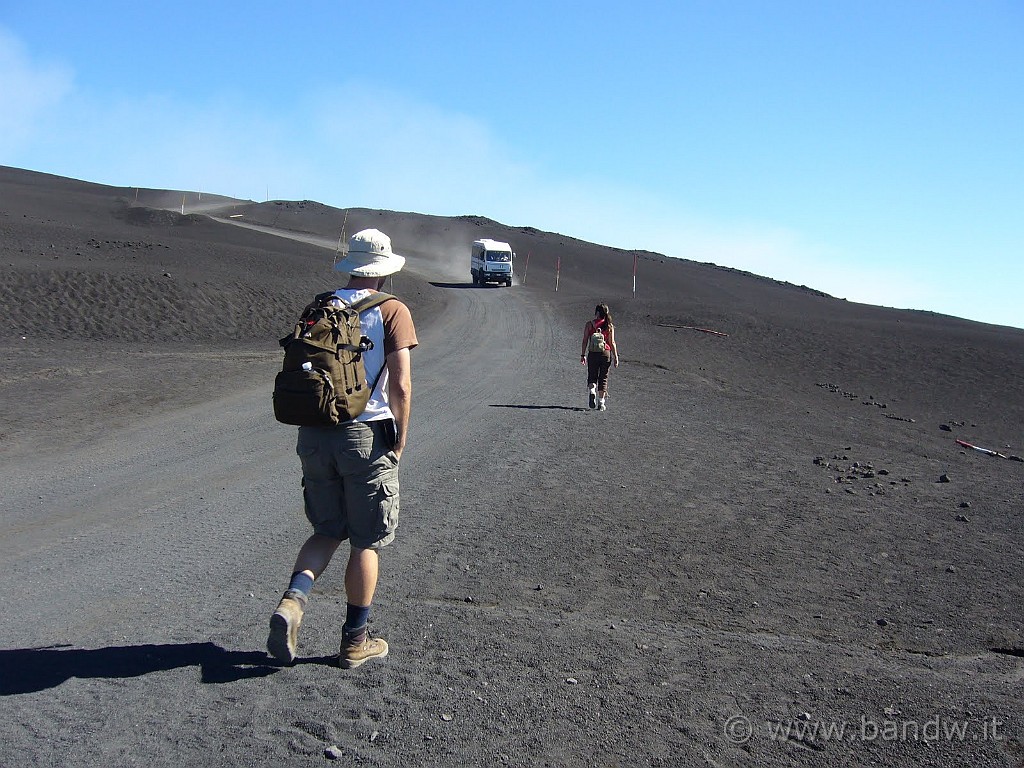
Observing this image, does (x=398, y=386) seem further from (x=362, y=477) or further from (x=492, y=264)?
(x=492, y=264)

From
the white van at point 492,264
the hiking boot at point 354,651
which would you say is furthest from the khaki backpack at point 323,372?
the white van at point 492,264

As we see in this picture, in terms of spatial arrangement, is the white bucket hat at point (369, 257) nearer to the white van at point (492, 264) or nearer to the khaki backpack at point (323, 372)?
the khaki backpack at point (323, 372)

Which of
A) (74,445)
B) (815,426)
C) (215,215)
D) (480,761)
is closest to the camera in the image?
(480,761)

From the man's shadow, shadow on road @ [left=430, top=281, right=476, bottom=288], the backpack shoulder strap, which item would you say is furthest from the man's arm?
shadow on road @ [left=430, top=281, right=476, bottom=288]

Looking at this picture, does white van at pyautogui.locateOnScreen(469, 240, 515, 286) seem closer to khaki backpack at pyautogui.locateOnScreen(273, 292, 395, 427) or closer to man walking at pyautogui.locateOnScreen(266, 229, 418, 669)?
man walking at pyautogui.locateOnScreen(266, 229, 418, 669)

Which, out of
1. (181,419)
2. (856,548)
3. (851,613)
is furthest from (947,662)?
(181,419)

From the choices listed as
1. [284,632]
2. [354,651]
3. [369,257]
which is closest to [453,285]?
[369,257]

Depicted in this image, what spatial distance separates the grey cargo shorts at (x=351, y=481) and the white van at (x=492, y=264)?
141 feet

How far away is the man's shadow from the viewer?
12.5ft

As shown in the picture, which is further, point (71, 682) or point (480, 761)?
point (71, 682)

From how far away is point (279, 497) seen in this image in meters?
7.89

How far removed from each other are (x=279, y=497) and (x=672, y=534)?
3.56 m

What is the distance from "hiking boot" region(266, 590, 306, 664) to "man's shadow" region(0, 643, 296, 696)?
0.16 metres

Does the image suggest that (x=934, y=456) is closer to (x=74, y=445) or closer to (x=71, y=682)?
(x=74, y=445)
